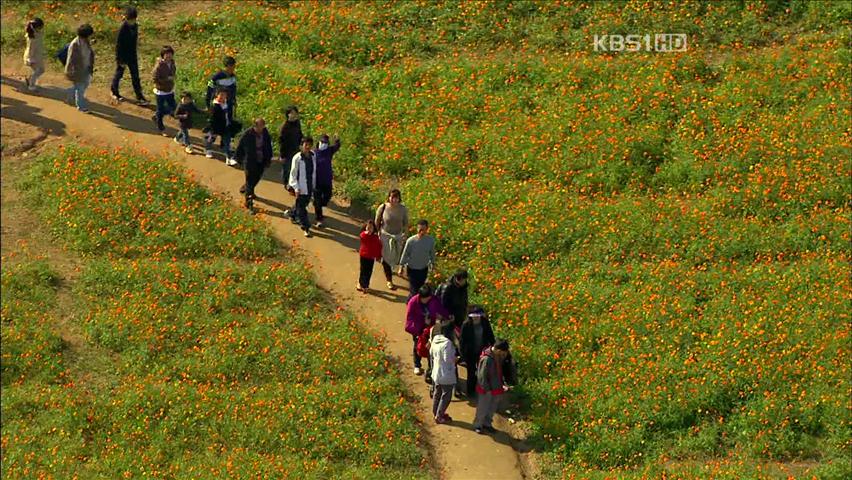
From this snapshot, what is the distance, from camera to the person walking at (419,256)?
979 inches

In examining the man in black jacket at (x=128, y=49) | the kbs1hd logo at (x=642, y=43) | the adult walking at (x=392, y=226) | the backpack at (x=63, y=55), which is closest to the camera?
the adult walking at (x=392, y=226)

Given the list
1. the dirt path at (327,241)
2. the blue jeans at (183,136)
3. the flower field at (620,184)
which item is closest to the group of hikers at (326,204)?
the blue jeans at (183,136)

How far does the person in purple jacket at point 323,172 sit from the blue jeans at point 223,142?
2740 millimetres

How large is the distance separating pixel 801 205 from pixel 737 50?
640cm

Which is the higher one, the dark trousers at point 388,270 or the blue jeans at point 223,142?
the blue jeans at point 223,142

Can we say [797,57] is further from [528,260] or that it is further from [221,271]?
[221,271]

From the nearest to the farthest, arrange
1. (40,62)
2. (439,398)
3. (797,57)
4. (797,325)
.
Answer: (439,398)
(797,325)
(40,62)
(797,57)

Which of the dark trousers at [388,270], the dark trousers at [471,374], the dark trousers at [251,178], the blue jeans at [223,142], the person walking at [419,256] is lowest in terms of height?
the dark trousers at [471,374]

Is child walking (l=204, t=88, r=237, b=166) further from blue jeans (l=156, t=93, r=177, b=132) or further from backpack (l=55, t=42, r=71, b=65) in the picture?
backpack (l=55, t=42, r=71, b=65)

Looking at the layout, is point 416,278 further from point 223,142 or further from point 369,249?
point 223,142

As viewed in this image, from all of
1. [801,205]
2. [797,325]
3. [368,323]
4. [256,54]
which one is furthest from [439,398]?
[256,54]

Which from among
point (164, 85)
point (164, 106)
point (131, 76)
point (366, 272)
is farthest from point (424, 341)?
point (131, 76)

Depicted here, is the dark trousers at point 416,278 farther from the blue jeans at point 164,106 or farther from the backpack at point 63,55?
the backpack at point 63,55

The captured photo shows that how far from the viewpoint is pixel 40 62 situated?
3070 cm
